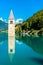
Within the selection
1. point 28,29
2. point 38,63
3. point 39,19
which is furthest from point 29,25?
point 38,63

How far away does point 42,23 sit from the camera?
270 ft

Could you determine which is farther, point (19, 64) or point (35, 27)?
point (35, 27)

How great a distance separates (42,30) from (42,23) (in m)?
5.67

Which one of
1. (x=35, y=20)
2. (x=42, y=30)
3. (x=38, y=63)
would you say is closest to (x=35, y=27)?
(x=35, y=20)

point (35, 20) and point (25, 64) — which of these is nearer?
point (25, 64)

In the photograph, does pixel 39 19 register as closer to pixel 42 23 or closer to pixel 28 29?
pixel 42 23

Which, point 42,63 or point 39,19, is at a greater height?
point 39,19

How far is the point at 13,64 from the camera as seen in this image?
16266mm

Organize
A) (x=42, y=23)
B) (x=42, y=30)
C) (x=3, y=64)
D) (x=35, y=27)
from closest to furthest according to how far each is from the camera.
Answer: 1. (x=3, y=64)
2. (x=42, y=30)
3. (x=42, y=23)
4. (x=35, y=27)

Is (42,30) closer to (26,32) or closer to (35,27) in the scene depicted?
(35,27)

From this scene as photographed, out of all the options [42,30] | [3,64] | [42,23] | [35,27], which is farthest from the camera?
[35,27]

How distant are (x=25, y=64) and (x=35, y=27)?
72853mm

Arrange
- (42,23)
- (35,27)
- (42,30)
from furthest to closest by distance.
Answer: (35,27)
(42,23)
(42,30)

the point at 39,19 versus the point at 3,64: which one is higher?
the point at 39,19
